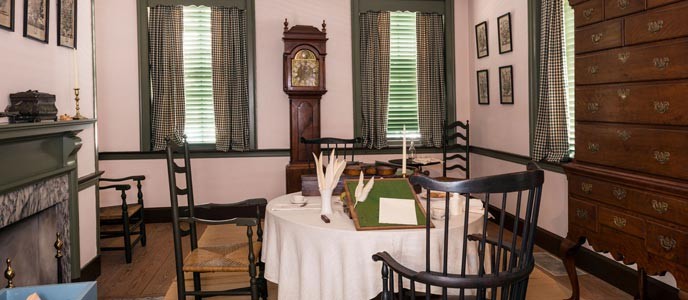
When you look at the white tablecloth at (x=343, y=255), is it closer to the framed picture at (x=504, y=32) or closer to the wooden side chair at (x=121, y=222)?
the wooden side chair at (x=121, y=222)

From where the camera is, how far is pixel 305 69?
5.70 metres

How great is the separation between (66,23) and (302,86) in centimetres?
252

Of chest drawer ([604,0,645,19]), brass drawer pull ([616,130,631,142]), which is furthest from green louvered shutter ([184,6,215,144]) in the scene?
brass drawer pull ([616,130,631,142])

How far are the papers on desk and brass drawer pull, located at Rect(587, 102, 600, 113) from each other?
122cm

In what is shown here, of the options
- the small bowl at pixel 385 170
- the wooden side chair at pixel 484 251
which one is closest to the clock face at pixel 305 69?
the small bowl at pixel 385 170

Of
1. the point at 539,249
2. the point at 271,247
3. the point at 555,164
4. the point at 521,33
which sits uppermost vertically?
the point at 521,33

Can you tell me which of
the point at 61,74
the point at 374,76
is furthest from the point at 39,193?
the point at 374,76

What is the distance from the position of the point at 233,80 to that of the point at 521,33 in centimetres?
298

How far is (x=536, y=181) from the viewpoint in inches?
72.4

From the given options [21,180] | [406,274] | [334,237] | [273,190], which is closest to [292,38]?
[273,190]

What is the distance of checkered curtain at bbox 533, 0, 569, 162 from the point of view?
433 cm

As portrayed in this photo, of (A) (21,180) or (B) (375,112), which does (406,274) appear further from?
(B) (375,112)

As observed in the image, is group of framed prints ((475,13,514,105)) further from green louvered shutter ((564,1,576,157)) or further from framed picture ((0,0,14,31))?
framed picture ((0,0,14,31))

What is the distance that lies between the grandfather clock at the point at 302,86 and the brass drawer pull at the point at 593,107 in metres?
3.03
